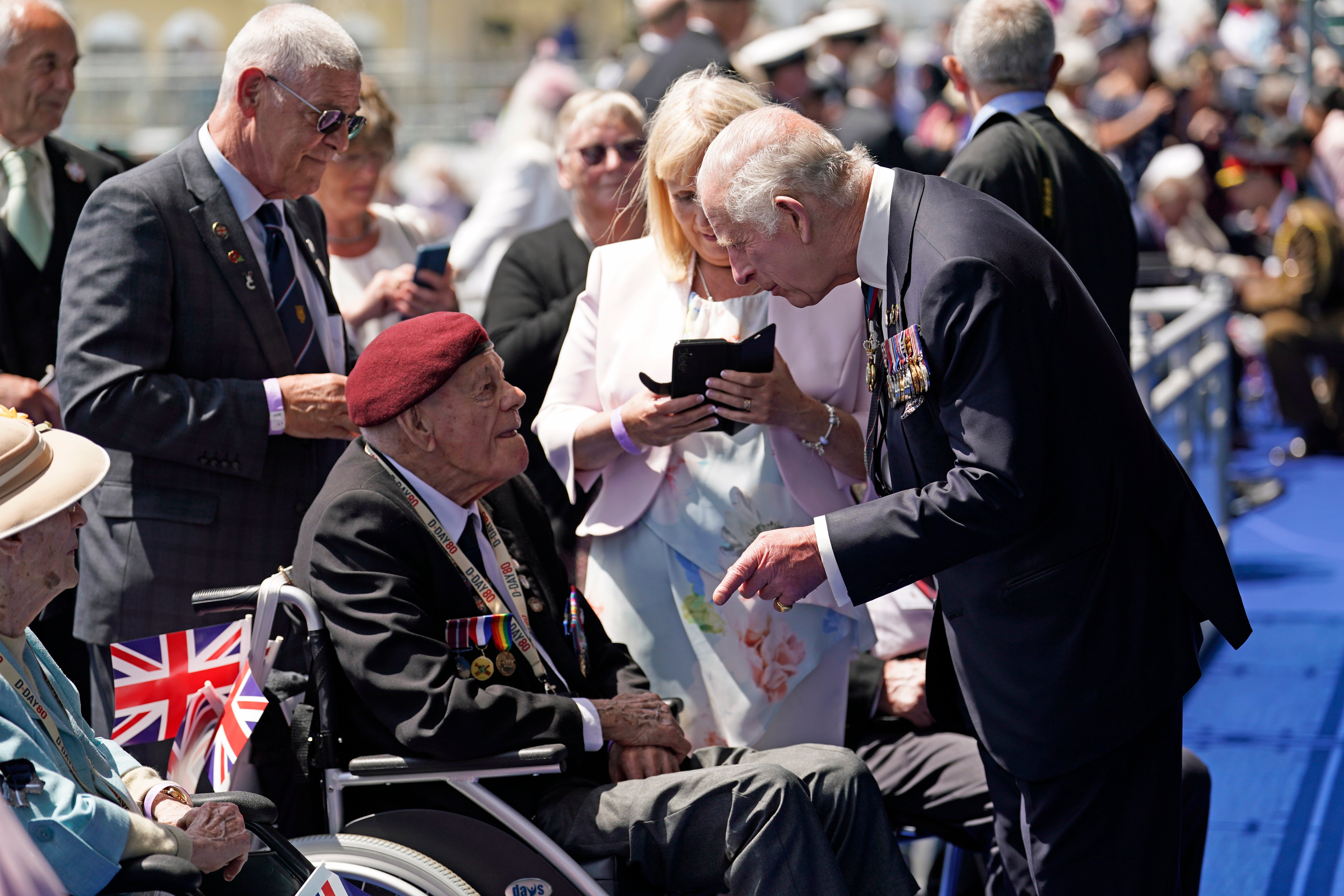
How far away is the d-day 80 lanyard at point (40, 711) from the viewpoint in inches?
81.4

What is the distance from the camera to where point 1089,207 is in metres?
3.77

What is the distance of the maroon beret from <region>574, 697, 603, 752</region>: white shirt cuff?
66cm

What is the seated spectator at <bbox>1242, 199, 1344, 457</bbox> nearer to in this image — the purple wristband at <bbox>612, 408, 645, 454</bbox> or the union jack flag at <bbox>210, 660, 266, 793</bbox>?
the purple wristband at <bbox>612, 408, 645, 454</bbox>

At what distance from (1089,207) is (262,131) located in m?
2.17

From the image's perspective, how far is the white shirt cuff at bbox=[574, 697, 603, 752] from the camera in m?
2.59

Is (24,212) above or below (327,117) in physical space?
below

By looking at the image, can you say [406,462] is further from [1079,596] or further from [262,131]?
[1079,596]

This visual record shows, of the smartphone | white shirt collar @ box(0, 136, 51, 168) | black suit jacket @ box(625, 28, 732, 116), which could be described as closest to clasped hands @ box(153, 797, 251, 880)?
the smartphone

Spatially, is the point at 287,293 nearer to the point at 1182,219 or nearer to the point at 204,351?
the point at 204,351

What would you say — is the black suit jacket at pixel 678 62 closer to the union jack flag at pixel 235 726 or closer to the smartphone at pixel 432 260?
the smartphone at pixel 432 260

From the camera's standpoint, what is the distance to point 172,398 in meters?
2.74

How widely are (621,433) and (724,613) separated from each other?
1.44 feet

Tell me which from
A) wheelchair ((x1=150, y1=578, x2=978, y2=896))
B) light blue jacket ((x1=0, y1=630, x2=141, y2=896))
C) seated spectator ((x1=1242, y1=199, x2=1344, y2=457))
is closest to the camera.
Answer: light blue jacket ((x1=0, y1=630, x2=141, y2=896))

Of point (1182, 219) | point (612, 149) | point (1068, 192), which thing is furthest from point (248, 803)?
point (1182, 219)
